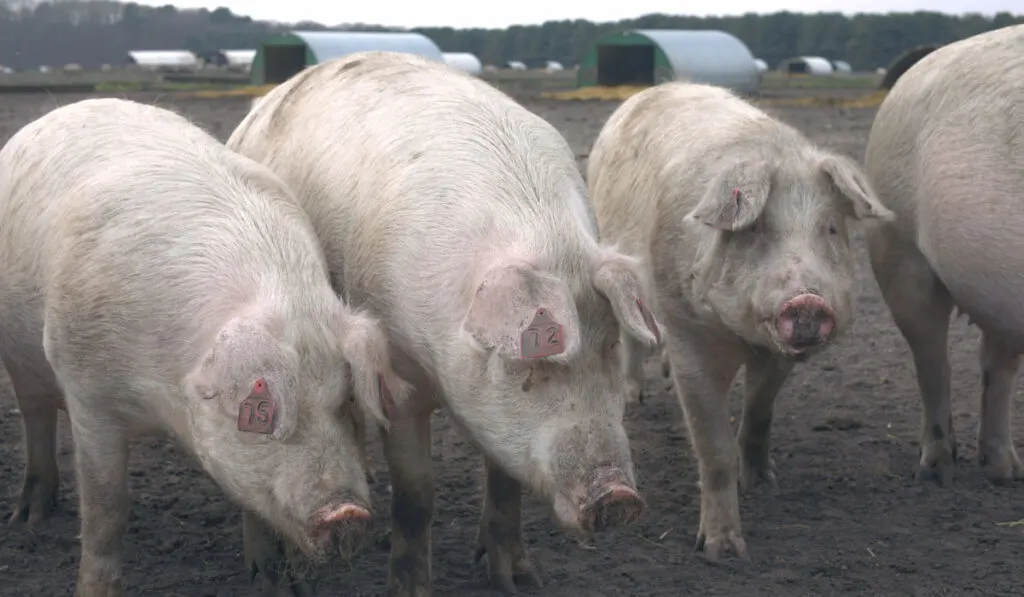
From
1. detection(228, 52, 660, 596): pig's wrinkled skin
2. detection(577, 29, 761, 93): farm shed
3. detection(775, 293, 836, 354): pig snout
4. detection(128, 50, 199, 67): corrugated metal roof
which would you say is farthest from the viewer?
detection(128, 50, 199, 67): corrugated metal roof

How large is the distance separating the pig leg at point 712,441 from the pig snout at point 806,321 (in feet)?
2.52

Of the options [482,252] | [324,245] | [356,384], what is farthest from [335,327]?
[324,245]

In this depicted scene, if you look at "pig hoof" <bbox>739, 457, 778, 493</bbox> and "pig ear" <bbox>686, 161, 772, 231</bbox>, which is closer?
"pig ear" <bbox>686, 161, 772, 231</bbox>

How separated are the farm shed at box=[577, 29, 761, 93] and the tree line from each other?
4.89 meters

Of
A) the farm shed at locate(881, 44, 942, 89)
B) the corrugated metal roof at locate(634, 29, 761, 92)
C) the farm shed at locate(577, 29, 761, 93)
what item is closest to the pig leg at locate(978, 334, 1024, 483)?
the farm shed at locate(881, 44, 942, 89)

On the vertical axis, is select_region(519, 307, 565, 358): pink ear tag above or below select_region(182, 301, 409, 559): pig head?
above

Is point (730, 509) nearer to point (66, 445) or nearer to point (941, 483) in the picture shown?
point (941, 483)

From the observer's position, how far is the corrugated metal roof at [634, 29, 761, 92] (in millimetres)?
25781

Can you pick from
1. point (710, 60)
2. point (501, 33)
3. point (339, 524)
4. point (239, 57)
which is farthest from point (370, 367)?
point (501, 33)

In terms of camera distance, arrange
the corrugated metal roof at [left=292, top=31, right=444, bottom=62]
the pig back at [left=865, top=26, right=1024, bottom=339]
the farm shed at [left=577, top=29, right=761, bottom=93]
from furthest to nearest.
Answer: the farm shed at [left=577, top=29, right=761, bottom=93] < the corrugated metal roof at [left=292, top=31, right=444, bottom=62] < the pig back at [left=865, top=26, right=1024, bottom=339]

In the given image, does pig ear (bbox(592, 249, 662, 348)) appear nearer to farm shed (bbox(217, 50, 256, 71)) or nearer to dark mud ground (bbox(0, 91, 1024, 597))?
dark mud ground (bbox(0, 91, 1024, 597))

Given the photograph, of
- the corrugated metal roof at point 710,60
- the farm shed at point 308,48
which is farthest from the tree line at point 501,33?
the corrugated metal roof at point 710,60

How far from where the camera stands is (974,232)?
554 centimetres

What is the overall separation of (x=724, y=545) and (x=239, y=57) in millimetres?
33843
